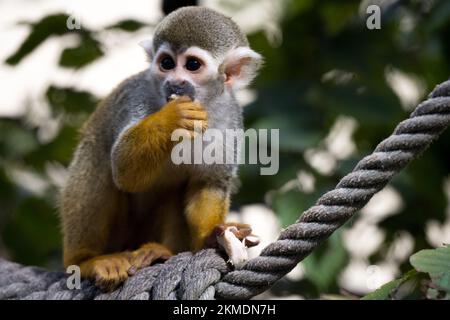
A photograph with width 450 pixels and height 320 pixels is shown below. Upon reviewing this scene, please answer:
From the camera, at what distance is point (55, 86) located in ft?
17.7

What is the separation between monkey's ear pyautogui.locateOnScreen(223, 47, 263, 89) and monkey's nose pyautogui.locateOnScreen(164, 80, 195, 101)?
33 cm

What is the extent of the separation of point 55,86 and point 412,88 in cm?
324

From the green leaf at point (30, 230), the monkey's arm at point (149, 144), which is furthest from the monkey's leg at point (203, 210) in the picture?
the green leaf at point (30, 230)

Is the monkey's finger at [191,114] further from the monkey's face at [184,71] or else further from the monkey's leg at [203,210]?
the monkey's leg at [203,210]

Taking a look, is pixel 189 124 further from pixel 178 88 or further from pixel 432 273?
pixel 432 273

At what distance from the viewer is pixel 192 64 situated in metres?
3.98

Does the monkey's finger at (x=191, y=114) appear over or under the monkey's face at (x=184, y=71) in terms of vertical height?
under

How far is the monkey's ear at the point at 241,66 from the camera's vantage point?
164 inches

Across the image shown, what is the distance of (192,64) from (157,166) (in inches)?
26.1

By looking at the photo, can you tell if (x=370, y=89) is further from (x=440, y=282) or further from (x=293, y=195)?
(x=440, y=282)

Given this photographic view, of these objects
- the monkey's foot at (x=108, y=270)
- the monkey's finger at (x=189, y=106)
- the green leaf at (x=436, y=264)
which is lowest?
the green leaf at (x=436, y=264)

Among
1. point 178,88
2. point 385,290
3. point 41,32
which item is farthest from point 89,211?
point 385,290
